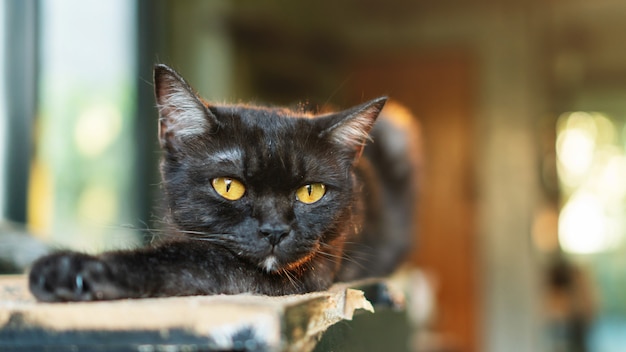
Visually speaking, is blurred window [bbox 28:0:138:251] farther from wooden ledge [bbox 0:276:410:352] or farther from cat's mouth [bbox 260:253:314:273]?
wooden ledge [bbox 0:276:410:352]

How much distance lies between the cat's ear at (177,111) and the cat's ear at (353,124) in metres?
0.21

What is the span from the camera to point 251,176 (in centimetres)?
99

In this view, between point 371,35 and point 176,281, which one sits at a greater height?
point 371,35

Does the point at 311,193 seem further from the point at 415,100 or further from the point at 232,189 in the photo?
the point at 415,100

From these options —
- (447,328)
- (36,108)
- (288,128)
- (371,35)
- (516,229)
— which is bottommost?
(447,328)

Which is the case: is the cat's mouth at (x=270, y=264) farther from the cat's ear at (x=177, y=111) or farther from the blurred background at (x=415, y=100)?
the blurred background at (x=415, y=100)

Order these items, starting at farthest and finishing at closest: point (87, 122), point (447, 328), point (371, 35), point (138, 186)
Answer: point (371, 35) < point (447, 328) < point (138, 186) < point (87, 122)

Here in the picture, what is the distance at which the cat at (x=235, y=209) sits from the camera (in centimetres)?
84

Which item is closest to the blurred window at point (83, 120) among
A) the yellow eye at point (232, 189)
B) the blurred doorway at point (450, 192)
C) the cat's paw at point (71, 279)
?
the yellow eye at point (232, 189)

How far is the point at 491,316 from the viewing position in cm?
479

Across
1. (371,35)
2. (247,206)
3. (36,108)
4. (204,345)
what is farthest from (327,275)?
(371,35)

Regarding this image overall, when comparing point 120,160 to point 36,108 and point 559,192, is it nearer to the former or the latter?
point 36,108

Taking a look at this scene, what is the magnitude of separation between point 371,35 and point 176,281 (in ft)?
15.4

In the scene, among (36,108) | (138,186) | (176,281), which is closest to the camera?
(176,281)
